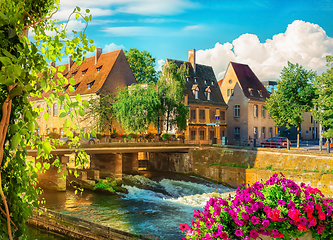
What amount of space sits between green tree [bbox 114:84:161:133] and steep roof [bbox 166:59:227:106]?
9.92 meters

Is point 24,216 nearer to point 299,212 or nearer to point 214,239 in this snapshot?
point 214,239

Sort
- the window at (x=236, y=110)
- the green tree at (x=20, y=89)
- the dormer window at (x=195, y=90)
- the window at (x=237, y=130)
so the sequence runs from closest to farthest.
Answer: the green tree at (x=20, y=89) → the dormer window at (x=195, y=90) → the window at (x=237, y=130) → the window at (x=236, y=110)

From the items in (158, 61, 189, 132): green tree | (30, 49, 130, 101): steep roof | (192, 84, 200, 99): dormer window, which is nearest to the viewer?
(158, 61, 189, 132): green tree

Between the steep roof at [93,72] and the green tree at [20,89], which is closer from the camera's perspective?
the green tree at [20,89]

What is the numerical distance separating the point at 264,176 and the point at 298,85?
11.2m

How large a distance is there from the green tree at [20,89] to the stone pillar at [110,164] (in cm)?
3023

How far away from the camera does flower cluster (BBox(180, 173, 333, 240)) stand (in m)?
6.23

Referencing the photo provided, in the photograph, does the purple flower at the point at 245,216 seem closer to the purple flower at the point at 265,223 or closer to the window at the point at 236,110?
the purple flower at the point at 265,223

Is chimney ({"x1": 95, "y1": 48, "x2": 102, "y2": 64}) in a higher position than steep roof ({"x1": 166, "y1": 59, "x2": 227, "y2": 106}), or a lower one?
higher

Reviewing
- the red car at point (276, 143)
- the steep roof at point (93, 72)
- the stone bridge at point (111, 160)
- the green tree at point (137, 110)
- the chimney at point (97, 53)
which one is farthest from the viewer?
the chimney at point (97, 53)

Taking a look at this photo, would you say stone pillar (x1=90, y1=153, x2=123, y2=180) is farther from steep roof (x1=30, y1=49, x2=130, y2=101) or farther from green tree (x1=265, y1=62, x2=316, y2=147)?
green tree (x1=265, y1=62, x2=316, y2=147)

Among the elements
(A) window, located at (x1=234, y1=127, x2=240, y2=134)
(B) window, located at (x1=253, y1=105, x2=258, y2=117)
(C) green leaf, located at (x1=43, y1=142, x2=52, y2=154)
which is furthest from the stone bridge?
(C) green leaf, located at (x1=43, y1=142, x2=52, y2=154)

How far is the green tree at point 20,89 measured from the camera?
7.59 feet

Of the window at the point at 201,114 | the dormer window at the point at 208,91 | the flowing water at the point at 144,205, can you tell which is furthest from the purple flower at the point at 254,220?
the dormer window at the point at 208,91
